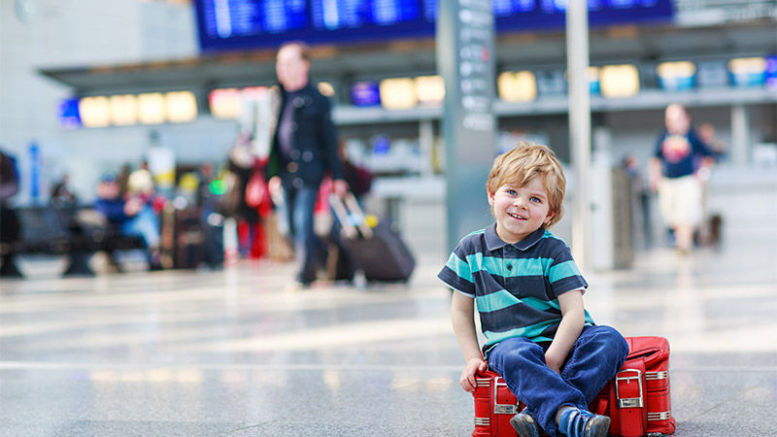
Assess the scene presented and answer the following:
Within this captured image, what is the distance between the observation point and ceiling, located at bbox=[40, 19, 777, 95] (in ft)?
68.8

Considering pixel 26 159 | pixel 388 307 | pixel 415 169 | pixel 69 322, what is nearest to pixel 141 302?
pixel 69 322

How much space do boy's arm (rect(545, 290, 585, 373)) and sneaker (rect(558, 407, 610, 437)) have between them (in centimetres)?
18

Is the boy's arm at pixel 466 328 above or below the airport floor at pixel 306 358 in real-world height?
above

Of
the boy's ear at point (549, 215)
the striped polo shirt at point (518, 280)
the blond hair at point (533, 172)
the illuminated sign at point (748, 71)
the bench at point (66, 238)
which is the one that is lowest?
the bench at point (66, 238)

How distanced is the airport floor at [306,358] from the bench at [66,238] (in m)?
3.42

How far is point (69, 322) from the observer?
5996 millimetres

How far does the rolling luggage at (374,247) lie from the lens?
8.00 metres

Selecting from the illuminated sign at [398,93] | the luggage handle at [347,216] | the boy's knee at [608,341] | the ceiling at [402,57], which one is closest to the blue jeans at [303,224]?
the luggage handle at [347,216]

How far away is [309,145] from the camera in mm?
7648

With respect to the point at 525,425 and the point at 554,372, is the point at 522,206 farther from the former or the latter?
the point at 525,425

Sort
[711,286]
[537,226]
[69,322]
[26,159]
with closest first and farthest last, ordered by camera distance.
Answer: [537,226] → [69,322] → [711,286] → [26,159]

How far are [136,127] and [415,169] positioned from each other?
8.05m

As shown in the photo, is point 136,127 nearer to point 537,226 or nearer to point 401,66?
point 401,66

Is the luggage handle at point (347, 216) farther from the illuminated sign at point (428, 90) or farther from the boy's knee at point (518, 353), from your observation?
the illuminated sign at point (428, 90)
